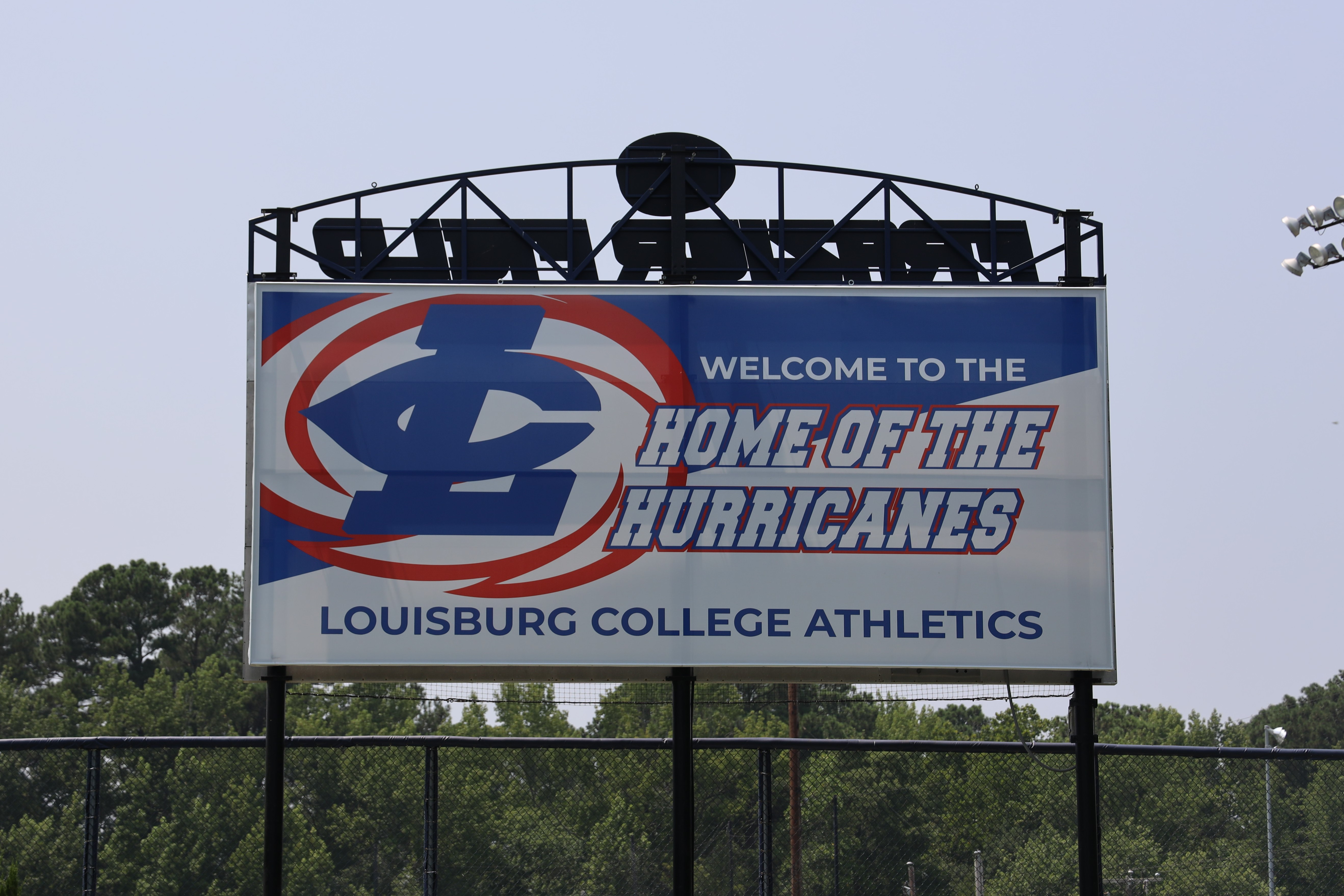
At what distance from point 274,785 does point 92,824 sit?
214 centimetres

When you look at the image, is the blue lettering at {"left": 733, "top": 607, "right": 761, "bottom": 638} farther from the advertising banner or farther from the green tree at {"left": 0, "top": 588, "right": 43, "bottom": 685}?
the green tree at {"left": 0, "top": 588, "right": 43, "bottom": 685}

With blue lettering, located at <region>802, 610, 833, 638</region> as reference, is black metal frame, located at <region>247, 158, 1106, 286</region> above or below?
above

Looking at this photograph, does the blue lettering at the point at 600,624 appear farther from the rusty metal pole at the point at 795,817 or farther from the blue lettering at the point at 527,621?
the rusty metal pole at the point at 795,817

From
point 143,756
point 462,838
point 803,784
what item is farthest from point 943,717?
point 462,838

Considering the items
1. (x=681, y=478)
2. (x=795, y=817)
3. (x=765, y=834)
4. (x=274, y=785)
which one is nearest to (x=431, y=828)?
(x=274, y=785)

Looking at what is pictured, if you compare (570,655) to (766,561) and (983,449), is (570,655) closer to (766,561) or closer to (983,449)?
(766,561)

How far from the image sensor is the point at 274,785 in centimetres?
967

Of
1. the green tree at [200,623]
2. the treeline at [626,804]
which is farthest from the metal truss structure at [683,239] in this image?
the green tree at [200,623]

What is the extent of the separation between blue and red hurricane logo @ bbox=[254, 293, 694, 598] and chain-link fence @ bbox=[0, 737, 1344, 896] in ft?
5.10

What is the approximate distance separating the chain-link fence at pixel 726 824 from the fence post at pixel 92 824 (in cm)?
3

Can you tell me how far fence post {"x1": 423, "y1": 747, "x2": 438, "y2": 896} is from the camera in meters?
10.3

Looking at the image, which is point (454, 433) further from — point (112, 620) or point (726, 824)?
point (112, 620)

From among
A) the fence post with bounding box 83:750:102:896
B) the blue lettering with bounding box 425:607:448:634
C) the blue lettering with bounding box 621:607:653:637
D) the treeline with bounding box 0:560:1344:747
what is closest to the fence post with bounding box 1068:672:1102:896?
the blue lettering with bounding box 621:607:653:637

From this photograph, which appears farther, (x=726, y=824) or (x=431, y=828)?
(x=726, y=824)
